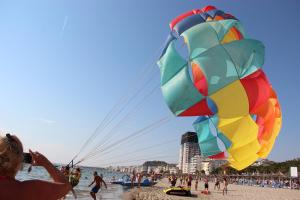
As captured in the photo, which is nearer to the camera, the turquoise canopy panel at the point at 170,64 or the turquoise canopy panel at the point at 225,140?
the turquoise canopy panel at the point at 170,64

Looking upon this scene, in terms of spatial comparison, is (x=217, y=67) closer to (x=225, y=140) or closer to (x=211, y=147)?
(x=225, y=140)

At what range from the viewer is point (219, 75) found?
987 cm

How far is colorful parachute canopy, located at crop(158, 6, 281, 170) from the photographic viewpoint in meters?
9.91

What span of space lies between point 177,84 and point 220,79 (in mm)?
1331

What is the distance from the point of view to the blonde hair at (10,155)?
1.79m

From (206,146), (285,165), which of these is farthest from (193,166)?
(206,146)

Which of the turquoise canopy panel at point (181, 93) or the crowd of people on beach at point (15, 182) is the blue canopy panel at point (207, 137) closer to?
the turquoise canopy panel at point (181, 93)

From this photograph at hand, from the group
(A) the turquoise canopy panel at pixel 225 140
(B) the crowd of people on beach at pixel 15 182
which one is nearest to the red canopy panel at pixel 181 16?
(A) the turquoise canopy panel at pixel 225 140

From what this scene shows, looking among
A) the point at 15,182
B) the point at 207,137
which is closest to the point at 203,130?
the point at 207,137

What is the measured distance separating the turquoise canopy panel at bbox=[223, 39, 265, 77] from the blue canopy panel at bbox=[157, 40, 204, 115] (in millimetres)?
1456

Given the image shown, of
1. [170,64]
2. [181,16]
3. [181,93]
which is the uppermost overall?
[181,16]

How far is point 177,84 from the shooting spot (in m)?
10.1

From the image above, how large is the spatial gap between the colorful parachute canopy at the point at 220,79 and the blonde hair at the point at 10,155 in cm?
829

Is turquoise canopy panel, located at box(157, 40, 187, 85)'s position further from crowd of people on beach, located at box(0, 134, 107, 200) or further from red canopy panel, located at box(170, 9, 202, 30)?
crowd of people on beach, located at box(0, 134, 107, 200)
